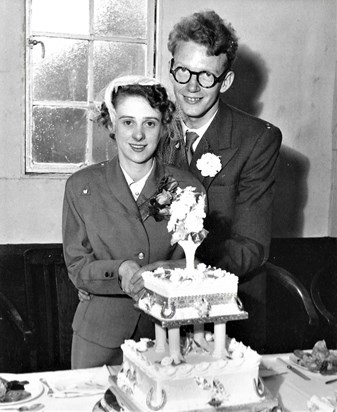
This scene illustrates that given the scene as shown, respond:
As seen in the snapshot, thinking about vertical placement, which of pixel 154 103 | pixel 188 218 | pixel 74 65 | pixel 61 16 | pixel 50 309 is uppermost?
pixel 61 16

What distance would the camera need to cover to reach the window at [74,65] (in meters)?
2.85

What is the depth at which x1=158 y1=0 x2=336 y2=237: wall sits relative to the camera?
3.02 m

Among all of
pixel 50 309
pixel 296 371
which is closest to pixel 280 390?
pixel 296 371

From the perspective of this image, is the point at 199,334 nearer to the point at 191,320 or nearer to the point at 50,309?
the point at 191,320

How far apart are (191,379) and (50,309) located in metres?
1.66

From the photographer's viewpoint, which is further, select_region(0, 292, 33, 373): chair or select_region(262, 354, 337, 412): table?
select_region(0, 292, 33, 373): chair

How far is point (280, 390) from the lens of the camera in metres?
1.78

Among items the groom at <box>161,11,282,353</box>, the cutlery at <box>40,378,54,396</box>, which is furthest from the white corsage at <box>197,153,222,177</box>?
the cutlery at <box>40,378,54,396</box>

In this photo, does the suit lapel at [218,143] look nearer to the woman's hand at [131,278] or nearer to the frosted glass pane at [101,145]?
the woman's hand at [131,278]

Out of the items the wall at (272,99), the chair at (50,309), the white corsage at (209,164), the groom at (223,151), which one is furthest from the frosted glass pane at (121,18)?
the chair at (50,309)

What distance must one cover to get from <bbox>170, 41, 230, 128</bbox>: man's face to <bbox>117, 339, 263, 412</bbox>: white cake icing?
111 cm

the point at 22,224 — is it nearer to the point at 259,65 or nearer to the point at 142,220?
the point at 142,220

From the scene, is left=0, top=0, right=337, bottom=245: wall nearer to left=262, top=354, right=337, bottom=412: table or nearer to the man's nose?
the man's nose

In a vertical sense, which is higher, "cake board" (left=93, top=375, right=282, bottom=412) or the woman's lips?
the woman's lips
